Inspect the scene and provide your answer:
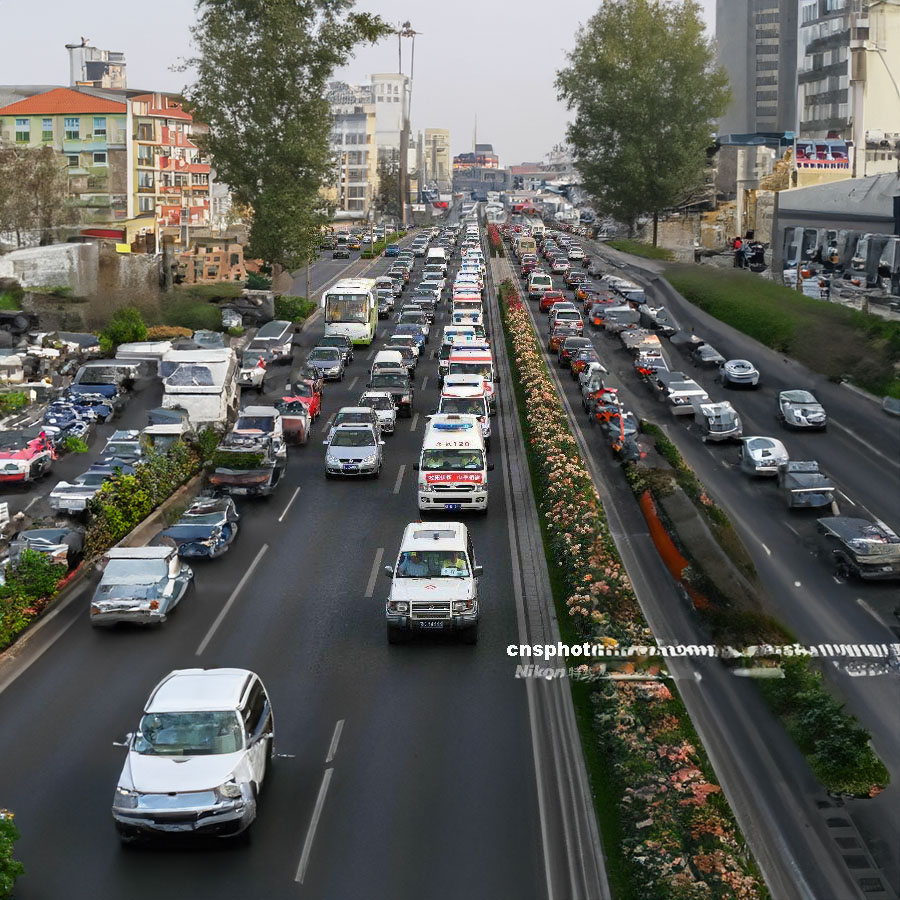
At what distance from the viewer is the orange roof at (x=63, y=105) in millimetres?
A: 93062

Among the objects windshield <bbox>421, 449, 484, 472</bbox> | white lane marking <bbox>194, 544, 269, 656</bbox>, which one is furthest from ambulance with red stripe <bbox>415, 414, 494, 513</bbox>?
white lane marking <bbox>194, 544, 269, 656</bbox>

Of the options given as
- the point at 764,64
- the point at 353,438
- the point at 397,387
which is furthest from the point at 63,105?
the point at 764,64

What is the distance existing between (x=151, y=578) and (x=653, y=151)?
8092cm

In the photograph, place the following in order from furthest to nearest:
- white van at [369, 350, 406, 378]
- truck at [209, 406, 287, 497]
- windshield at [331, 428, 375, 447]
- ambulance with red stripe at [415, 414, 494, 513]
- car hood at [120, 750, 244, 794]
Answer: white van at [369, 350, 406, 378] → windshield at [331, 428, 375, 447] → truck at [209, 406, 287, 497] → ambulance with red stripe at [415, 414, 494, 513] → car hood at [120, 750, 244, 794]

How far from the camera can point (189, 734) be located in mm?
17547

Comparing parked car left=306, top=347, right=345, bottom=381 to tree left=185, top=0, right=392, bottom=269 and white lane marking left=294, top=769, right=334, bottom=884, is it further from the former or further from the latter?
white lane marking left=294, top=769, right=334, bottom=884

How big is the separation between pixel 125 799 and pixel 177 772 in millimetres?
736

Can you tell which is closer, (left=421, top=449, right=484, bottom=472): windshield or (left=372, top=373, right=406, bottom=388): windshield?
(left=421, top=449, right=484, bottom=472): windshield

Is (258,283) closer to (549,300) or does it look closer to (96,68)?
(549,300)

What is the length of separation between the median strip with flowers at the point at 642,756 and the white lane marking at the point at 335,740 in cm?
415

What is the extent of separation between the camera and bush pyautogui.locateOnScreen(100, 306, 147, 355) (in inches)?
2362

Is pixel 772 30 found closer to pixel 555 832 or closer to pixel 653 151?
pixel 653 151

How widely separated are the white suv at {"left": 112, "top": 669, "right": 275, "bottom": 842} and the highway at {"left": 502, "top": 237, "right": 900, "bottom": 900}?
6.91m

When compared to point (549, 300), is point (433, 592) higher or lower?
lower
